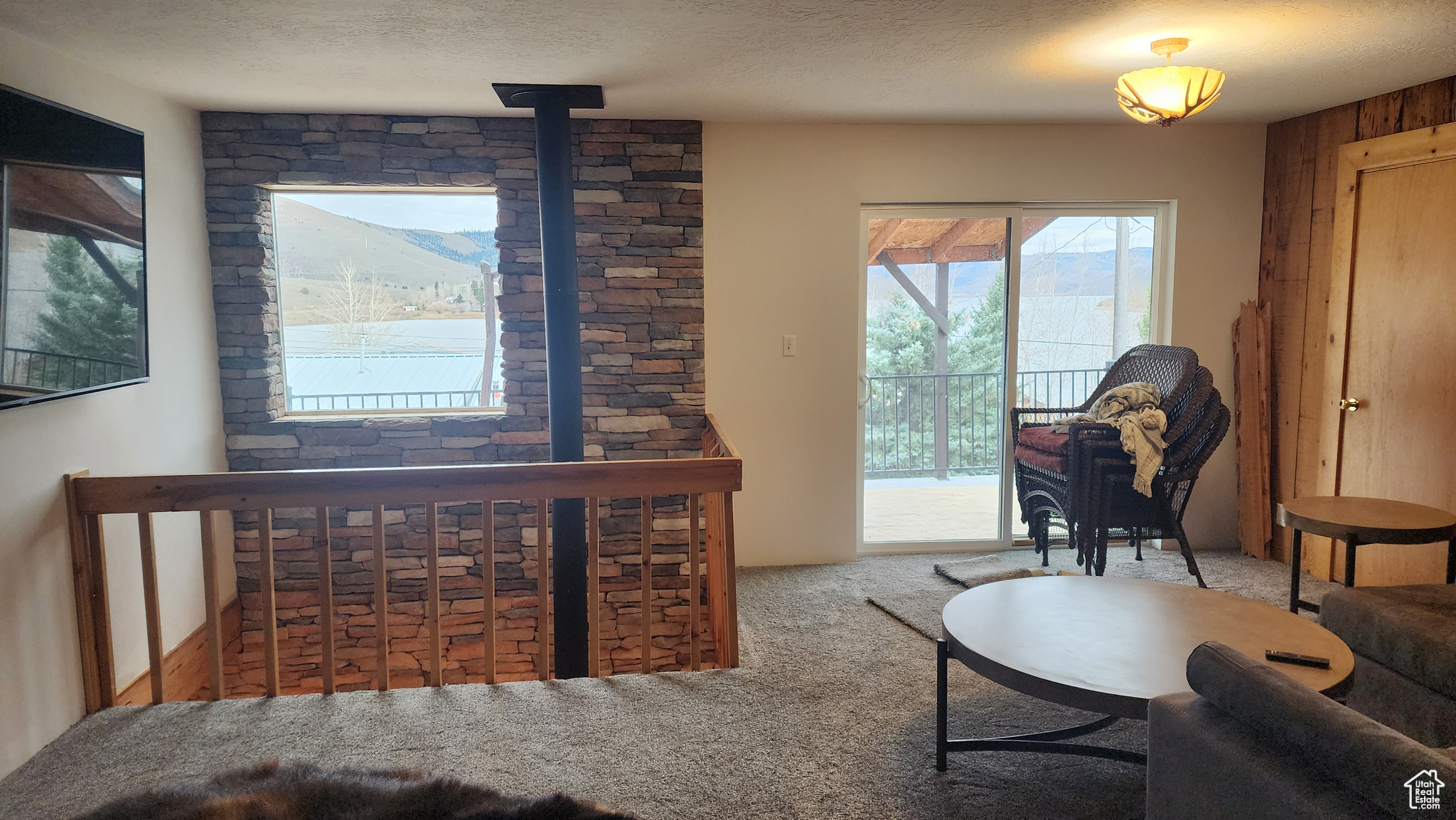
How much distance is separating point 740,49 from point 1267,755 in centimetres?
258

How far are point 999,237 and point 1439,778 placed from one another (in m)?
3.80

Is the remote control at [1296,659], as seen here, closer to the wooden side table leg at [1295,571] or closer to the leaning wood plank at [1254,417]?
the wooden side table leg at [1295,571]

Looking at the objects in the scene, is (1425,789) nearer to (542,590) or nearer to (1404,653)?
(1404,653)

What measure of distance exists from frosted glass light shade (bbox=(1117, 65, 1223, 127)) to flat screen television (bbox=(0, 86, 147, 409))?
133 inches

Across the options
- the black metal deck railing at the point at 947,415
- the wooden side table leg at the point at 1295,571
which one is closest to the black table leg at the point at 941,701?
the wooden side table leg at the point at 1295,571

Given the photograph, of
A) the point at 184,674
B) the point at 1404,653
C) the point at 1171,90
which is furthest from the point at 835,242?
the point at 184,674

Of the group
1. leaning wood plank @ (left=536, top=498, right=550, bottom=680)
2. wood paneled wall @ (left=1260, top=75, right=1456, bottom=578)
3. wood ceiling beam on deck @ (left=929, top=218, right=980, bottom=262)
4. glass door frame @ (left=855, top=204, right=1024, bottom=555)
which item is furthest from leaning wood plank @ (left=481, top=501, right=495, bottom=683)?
wood paneled wall @ (left=1260, top=75, right=1456, bottom=578)

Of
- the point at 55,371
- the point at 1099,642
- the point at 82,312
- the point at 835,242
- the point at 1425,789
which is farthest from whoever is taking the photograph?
the point at 835,242

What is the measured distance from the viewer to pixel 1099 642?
7.70 feet

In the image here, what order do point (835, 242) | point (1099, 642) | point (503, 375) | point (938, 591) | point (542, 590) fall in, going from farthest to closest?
point (835, 242), point (503, 375), point (938, 591), point (542, 590), point (1099, 642)

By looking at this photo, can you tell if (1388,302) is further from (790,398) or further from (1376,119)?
(790,398)

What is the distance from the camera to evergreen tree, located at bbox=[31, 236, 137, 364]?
2.61 metres

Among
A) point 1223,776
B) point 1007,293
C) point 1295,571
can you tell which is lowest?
point 1295,571

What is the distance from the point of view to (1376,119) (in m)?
3.97
